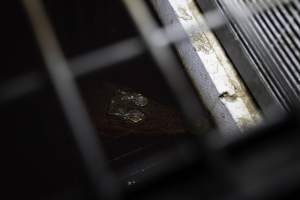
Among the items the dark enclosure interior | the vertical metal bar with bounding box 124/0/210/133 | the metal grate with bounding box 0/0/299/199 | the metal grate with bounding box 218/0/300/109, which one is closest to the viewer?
the metal grate with bounding box 0/0/299/199

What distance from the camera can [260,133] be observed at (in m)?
0.83

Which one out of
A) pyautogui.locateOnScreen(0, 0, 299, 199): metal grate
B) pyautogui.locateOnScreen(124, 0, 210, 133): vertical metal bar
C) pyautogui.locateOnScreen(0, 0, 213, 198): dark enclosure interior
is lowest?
pyautogui.locateOnScreen(0, 0, 299, 199): metal grate

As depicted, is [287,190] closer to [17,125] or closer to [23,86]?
[23,86]

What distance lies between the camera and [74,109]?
99 cm

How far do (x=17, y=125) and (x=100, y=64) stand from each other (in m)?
2.68

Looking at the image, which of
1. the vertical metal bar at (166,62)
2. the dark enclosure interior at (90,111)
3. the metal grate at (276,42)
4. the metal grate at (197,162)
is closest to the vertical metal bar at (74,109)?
the metal grate at (197,162)

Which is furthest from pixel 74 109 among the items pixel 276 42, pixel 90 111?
pixel 90 111

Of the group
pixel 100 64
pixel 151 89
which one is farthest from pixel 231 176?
pixel 151 89

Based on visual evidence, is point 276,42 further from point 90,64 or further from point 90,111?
point 90,111

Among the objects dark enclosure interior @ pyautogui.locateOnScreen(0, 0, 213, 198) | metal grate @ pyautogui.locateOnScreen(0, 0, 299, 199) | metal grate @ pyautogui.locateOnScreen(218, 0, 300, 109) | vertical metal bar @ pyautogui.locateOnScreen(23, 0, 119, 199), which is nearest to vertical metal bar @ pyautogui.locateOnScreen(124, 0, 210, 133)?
metal grate @ pyautogui.locateOnScreen(0, 0, 299, 199)

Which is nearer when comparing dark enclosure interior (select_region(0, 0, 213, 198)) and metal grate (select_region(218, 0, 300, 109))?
metal grate (select_region(218, 0, 300, 109))

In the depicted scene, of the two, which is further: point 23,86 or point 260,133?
point 23,86

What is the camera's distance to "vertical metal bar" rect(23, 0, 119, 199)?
0.85 m

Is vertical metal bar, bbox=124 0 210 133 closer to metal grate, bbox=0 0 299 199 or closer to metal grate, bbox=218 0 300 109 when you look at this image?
metal grate, bbox=0 0 299 199
